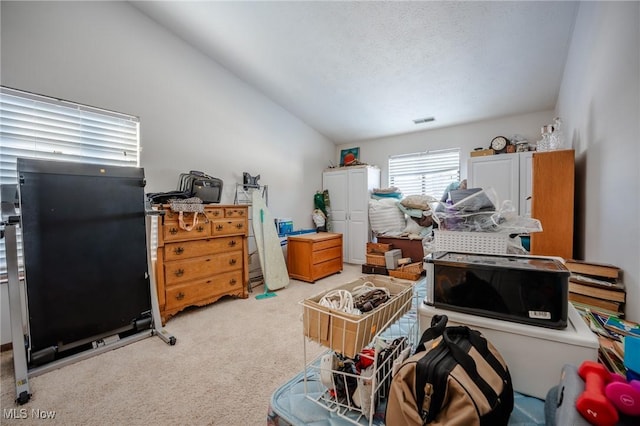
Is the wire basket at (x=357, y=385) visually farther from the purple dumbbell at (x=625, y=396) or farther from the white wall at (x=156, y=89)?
the white wall at (x=156, y=89)

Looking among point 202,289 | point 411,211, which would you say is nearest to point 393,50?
point 411,211

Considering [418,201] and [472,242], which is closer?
[472,242]

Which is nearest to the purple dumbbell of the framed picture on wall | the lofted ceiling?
the lofted ceiling

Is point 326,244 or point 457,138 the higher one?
point 457,138

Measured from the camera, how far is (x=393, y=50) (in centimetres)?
276

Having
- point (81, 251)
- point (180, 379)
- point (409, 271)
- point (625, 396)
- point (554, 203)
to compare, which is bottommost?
point (180, 379)

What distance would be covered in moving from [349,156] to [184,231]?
3451mm

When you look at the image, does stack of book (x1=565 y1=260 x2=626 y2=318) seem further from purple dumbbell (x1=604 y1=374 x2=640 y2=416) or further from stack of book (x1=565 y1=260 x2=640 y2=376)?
purple dumbbell (x1=604 y1=374 x2=640 y2=416)

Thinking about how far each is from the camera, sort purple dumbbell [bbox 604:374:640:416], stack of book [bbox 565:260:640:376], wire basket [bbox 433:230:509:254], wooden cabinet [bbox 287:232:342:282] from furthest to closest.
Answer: wooden cabinet [bbox 287:232:342:282] < wire basket [bbox 433:230:509:254] < stack of book [bbox 565:260:640:376] < purple dumbbell [bbox 604:374:640:416]

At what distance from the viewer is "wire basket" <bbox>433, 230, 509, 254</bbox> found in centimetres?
135

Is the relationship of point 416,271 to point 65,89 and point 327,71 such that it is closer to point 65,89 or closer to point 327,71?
point 327,71

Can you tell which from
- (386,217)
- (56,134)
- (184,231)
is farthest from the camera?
(386,217)

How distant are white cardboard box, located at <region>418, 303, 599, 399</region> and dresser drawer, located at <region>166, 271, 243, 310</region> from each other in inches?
101

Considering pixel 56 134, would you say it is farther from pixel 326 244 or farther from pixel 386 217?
pixel 386 217
